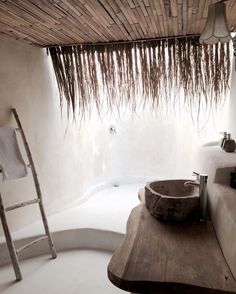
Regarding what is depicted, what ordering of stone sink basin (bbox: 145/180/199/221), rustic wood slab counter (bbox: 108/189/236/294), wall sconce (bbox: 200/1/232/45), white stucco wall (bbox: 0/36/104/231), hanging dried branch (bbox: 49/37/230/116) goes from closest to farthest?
rustic wood slab counter (bbox: 108/189/236/294)
wall sconce (bbox: 200/1/232/45)
stone sink basin (bbox: 145/180/199/221)
white stucco wall (bbox: 0/36/104/231)
hanging dried branch (bbox: 49/37/230/116)

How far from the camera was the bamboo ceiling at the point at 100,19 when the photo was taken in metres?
1.68

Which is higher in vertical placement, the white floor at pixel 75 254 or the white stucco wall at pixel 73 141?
the white stucco wall at pixel 73 141

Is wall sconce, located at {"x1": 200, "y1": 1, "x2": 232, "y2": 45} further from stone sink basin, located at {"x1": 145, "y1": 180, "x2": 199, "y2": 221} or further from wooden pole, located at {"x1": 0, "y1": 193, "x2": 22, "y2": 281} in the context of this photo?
wooden pole, located at {"x1": 0, "y1": 193, "x2": 22, "y2": 281}

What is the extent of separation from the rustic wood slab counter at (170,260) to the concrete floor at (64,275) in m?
0.69

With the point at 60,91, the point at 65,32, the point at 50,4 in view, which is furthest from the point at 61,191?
the point at 50,4

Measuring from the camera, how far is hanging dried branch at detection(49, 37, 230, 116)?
2658mm

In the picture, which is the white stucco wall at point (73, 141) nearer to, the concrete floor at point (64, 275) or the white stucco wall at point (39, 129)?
the white stucco wall at point (39, 129)

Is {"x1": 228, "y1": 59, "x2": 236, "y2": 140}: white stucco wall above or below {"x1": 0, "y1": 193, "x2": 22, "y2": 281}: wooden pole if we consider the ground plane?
above

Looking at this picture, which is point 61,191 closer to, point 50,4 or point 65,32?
point 65,32

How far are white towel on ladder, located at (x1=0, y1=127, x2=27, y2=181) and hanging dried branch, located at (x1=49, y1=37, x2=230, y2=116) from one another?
0.88 m

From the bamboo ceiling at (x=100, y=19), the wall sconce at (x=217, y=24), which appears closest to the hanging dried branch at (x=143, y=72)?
the bamboo ceiling at (x=100, y=19)

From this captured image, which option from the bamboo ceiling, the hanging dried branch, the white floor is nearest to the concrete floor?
the white floor

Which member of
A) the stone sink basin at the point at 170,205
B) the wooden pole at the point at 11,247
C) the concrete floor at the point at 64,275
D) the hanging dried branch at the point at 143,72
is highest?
the hanging dried branch at the point at 143,72

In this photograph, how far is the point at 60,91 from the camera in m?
3.06
